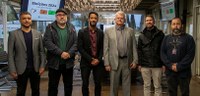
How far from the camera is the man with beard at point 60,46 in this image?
16.8ft

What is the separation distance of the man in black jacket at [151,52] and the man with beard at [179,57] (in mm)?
259

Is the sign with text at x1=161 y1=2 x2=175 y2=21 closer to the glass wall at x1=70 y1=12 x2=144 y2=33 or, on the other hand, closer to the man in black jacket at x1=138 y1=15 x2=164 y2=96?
the man in black jacket at x1=138 y1=15 x2=164 y2=96

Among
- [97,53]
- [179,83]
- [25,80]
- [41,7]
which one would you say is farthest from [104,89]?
[25,80]

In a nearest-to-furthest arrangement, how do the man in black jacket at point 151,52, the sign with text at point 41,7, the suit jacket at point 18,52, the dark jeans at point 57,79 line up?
the suit jacket at point 18,52, the dark jeans at point 57,79, the man in black jacket at point 151,52, the sign with text at point 41,7

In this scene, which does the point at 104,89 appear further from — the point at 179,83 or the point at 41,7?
the point at 179,83

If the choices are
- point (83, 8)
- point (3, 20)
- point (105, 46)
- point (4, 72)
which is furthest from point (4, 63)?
point (83, 8)

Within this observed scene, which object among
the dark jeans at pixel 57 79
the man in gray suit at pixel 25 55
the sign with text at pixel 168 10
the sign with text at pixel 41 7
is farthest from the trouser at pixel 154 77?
the sign with text at pixel 41 7

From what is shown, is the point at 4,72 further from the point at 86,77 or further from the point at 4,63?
the point at 86,77

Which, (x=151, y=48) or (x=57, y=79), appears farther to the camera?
(x=151, y=48)

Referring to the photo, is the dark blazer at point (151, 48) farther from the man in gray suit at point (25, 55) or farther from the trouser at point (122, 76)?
the man in gray suit at point (25, 55)

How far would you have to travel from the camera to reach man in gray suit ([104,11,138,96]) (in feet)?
17.6

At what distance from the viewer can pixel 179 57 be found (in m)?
5.20

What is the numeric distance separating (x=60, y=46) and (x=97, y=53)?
2.08ft

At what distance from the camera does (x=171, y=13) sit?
824 cm
